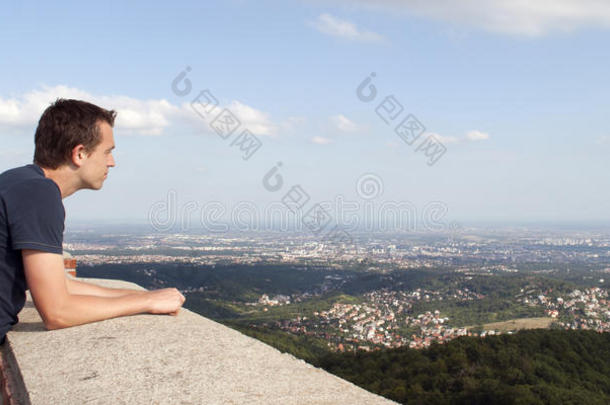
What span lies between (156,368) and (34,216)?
44.3 inches

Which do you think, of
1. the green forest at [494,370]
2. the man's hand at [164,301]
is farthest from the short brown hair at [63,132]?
the green forest at [494,370]

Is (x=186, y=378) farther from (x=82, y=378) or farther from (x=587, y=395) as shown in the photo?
(x=587, y=395)

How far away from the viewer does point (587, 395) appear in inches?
1002

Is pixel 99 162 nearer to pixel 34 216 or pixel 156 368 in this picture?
pixel 34 216

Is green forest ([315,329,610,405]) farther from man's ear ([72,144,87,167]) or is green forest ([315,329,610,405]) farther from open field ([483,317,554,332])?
man's ear ([72,144,87,167])

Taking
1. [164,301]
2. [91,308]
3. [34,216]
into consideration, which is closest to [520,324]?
[164,301]

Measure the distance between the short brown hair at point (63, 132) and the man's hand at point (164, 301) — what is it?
1224 mm

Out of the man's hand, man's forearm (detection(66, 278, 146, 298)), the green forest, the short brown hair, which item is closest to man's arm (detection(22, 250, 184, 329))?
the man's hand

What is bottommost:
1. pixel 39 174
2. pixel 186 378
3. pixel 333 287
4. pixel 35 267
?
pixel 333 287

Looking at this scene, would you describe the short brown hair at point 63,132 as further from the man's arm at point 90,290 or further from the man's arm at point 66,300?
the man's arm at point 90,290

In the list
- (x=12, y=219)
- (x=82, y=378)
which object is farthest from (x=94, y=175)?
(x=82, y=378)

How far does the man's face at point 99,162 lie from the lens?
10.3 ft

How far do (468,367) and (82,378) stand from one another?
32026 millimetres

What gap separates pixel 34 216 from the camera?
8.93 feet
